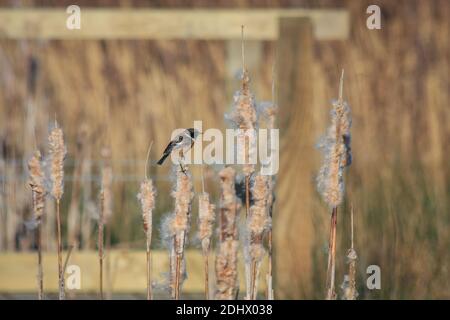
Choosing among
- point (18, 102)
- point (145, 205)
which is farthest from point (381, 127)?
point (145, 205)

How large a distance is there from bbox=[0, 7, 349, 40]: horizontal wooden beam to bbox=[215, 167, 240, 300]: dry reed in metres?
1.13

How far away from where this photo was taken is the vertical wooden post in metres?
2.97

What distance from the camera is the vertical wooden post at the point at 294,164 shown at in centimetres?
297

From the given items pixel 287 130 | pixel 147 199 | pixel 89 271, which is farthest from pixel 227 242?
pixel 89 271

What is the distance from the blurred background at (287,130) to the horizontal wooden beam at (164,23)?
139mm

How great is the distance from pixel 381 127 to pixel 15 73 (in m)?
1.47

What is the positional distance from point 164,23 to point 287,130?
0.55 metres

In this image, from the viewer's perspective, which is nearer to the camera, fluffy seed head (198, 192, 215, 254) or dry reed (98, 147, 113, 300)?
fluffy seed head (198, 192, 215, 254)

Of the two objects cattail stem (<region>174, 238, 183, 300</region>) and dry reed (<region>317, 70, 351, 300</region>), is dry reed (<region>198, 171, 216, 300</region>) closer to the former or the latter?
cattail stem (<region>174, 238, 183, 300</region>)

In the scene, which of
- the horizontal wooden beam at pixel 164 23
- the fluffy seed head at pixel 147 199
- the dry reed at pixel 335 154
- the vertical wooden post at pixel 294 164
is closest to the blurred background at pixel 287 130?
the vertical wooden post at pixel 294 164

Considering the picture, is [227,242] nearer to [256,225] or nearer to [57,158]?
[256,225]

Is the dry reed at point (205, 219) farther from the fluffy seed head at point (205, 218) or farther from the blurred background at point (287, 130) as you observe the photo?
the blurred background at point (287, 130)

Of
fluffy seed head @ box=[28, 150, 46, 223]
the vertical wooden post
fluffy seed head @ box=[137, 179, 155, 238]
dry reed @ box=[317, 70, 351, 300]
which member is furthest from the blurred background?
dry reed @ box=[317, 70, 351, 300]
